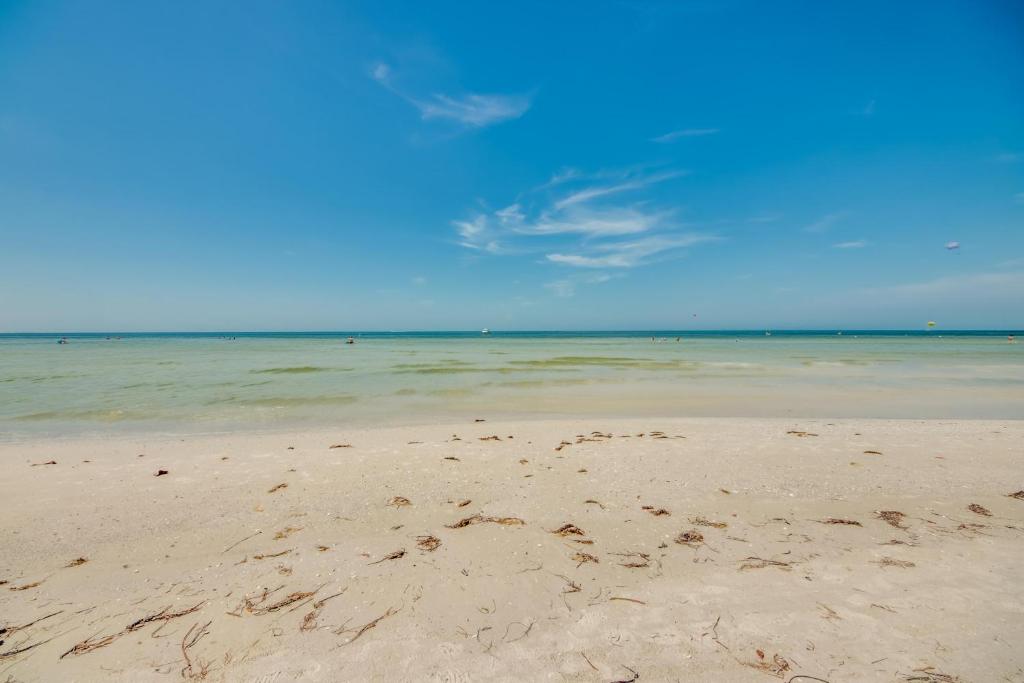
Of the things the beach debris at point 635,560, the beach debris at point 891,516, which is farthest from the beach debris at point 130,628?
the beach debris at point 891,516

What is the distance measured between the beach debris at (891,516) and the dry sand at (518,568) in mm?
36

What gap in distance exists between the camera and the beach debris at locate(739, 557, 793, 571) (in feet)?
12.4

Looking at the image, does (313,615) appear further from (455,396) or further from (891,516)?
(455,396)

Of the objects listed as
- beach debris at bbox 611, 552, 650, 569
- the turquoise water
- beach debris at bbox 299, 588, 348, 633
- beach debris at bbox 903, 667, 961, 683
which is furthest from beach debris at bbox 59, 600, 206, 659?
the turquoise water

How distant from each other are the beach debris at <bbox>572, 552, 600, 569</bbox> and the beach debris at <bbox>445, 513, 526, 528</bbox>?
851 mm

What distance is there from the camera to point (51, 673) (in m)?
2.62

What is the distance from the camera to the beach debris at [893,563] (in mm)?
3781

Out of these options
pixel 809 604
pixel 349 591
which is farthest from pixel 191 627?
pixel 809 604

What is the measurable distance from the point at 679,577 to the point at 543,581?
4.06 ft

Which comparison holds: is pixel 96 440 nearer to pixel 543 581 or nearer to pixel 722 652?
pixel 543 581

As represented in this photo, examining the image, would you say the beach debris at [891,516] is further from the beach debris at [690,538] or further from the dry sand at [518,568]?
the beach debris at [690,538]

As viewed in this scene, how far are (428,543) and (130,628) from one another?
2.34 metres

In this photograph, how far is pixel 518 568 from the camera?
12.5 feet

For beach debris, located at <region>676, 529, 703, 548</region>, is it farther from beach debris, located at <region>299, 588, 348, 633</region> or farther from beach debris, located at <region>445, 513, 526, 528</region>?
beach debris, located at <region>299, 588, 348, 633</region>
